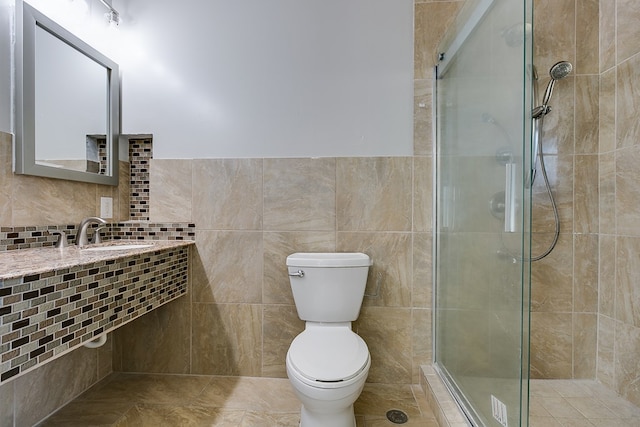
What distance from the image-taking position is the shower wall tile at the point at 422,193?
70.2 inches

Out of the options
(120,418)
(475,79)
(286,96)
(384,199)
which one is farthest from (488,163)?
(120,418)

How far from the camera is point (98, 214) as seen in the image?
179 cm

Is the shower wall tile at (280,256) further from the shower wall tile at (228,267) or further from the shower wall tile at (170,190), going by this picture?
the shower wall tile at (170,190)

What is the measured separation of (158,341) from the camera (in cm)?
190

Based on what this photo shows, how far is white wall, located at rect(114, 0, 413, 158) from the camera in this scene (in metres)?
1.80

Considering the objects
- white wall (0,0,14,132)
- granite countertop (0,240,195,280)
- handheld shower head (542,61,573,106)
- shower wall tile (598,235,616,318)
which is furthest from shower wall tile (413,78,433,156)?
white wall (0,0,14,132)

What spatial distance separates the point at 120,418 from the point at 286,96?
68.9 inches

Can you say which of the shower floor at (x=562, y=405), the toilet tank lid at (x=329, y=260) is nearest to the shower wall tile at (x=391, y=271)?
the toilet tank lid at (x=329, y=260)

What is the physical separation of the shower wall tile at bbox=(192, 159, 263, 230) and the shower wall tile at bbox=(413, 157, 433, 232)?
841 mm

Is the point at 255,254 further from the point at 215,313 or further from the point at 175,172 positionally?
the point at 175,172

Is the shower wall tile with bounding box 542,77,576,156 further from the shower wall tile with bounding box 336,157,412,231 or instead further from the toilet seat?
the toilet seat

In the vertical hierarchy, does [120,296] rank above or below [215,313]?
above

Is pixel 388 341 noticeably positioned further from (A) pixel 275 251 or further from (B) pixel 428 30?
(B) pixel 428 30

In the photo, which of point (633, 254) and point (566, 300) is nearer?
point (633, 254)
